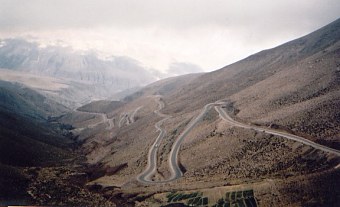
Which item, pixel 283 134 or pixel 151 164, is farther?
pixel 151 164

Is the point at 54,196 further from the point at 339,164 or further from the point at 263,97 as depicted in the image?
the point at 263,97

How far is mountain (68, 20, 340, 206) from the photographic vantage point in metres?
94.8

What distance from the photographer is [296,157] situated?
105250 millimetres

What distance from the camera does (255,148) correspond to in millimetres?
119750

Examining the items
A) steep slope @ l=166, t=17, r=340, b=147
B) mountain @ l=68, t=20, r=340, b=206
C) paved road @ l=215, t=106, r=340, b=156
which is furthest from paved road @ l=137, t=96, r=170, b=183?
steep slope @ l=166, t=17, r=340, b=147

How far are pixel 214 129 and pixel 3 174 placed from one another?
68.8 meters

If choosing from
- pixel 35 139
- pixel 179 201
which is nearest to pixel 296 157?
pixel 179 201

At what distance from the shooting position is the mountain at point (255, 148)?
94.8 meters

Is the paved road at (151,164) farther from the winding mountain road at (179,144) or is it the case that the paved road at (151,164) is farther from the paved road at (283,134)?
the paved road at (283,134)

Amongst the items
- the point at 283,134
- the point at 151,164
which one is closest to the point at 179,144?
the point at 151,164

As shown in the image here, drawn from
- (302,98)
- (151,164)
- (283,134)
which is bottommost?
(283,134)

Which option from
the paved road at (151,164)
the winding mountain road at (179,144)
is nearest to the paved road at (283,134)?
the winding mountain road at (179,144)

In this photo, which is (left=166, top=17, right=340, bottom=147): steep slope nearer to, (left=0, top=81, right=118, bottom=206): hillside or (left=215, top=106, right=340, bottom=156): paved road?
(left=215, top=106, right=340, bottom=156): paved road

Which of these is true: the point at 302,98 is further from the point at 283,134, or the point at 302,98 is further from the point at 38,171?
the point at 38,171
